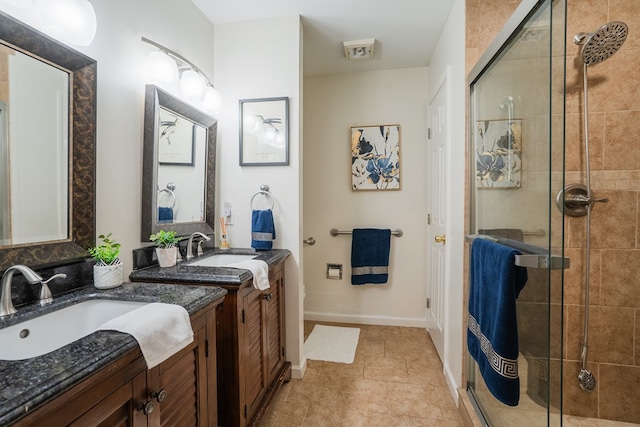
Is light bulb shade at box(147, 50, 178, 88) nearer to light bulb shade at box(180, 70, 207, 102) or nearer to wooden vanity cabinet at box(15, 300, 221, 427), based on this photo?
light bulb shade at box(180, 70, 207, 102)

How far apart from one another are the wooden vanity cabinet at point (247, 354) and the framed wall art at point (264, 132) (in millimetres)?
749

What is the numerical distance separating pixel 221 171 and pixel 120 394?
161cm

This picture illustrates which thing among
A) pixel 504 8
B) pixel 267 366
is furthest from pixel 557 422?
pixel 504 8

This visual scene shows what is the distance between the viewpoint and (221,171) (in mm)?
2156

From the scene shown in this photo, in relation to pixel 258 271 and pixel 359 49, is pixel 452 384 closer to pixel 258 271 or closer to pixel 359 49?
pixel 258 271

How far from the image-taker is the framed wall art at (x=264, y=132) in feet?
6.77

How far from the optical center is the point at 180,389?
100cm

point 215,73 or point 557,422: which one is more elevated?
point 215,73

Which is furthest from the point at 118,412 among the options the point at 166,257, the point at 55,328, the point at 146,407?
the point at 166,257

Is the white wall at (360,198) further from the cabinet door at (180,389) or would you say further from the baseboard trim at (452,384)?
the cabinet door at (180,389)

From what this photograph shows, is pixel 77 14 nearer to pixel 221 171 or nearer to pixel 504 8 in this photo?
pixel 221 171

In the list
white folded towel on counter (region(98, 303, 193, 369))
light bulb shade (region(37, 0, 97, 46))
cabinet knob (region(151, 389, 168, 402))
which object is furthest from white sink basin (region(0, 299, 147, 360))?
light bulb shade (region(37, 0, 97, 46))

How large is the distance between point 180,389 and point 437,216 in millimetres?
2052

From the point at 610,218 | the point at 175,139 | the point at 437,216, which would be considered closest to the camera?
the point at 610,218
